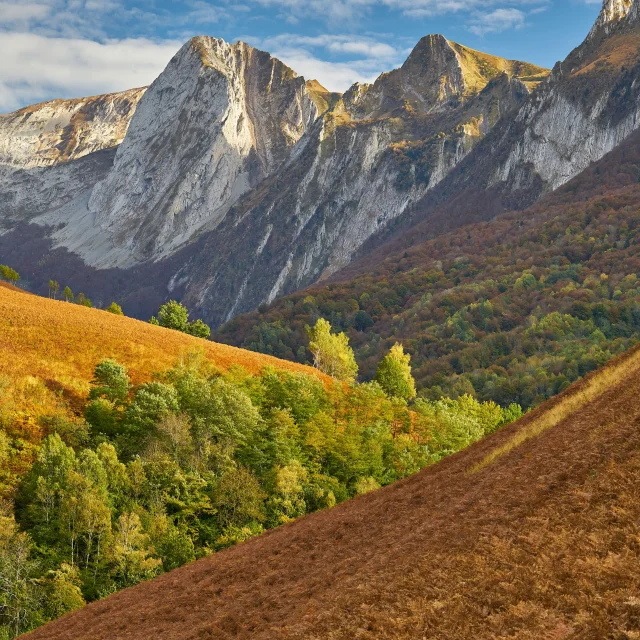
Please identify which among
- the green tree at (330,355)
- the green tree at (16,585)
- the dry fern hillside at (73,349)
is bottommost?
the green tree at (16,585)

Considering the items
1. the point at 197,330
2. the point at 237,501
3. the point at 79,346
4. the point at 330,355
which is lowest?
the point at 237,501

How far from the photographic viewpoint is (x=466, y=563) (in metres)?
11.6

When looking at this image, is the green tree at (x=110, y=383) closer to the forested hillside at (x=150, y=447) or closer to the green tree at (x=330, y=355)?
the forested hillside at (x=150, y=447)

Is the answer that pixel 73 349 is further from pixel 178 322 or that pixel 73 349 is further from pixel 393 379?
pixel 178 322

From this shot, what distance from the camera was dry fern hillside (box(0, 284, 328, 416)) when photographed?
180ft

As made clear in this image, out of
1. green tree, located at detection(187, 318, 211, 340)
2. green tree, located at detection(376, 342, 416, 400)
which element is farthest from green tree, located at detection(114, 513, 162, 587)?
green tree, located at detection(187, 318, 211, 340)

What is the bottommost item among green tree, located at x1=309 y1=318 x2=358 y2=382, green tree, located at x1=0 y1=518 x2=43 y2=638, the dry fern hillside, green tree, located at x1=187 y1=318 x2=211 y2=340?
green tree, located at x1=0 y1=518 x2=43 y2=638

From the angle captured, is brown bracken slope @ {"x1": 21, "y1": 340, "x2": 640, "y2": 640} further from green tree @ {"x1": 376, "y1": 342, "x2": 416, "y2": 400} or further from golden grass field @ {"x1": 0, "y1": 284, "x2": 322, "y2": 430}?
green tree @ {"x1": 376, "y1": 342, "x2": 416, "y2": 400}

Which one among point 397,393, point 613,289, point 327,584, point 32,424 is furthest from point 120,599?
point 613,289

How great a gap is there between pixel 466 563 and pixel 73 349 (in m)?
57.1

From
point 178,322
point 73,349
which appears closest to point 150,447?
point 73,349

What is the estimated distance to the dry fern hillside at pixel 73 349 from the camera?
5497 cm

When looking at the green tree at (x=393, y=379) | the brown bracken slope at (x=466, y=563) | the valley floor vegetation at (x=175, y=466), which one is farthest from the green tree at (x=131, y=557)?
the green tree at (x=393, y=379)

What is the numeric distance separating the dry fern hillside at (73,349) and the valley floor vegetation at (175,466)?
2.45m
